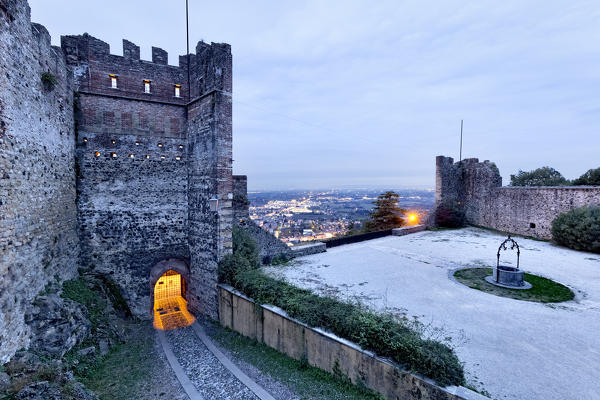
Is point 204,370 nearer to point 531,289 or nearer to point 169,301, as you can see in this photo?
point 169,301

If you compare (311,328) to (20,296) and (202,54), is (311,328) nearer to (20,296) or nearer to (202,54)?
(20,296)

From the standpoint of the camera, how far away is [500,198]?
19.9m

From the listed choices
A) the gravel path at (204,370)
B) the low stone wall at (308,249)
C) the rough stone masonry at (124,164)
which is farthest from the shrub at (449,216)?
the gravel path at (204,370)

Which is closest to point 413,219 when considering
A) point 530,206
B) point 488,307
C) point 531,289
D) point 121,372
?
point 530,206

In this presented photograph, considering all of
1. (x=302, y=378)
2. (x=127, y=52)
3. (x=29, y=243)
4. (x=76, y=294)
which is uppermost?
(x=127, y=52)

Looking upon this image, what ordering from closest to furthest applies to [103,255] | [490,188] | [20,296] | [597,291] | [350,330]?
[350,330] < [20,296] < [597,291] < [103,255] < [490,188]

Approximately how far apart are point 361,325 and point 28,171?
9015mm

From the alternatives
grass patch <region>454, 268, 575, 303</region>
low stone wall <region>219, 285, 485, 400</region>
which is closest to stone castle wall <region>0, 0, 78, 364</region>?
low stone wall <region>219, 285, 485, 400</region>

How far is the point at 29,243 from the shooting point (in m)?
6.91

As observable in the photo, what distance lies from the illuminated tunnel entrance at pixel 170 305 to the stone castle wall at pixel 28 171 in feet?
12.7

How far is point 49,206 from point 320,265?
954 cm

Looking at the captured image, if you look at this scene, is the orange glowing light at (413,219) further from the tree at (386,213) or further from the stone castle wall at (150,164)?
the stone castle wall at (150,164)

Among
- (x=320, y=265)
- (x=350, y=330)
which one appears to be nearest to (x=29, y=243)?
(x=350, y=330)

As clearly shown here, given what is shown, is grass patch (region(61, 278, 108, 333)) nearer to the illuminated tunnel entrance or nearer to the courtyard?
the illuminated tunnel entrance
